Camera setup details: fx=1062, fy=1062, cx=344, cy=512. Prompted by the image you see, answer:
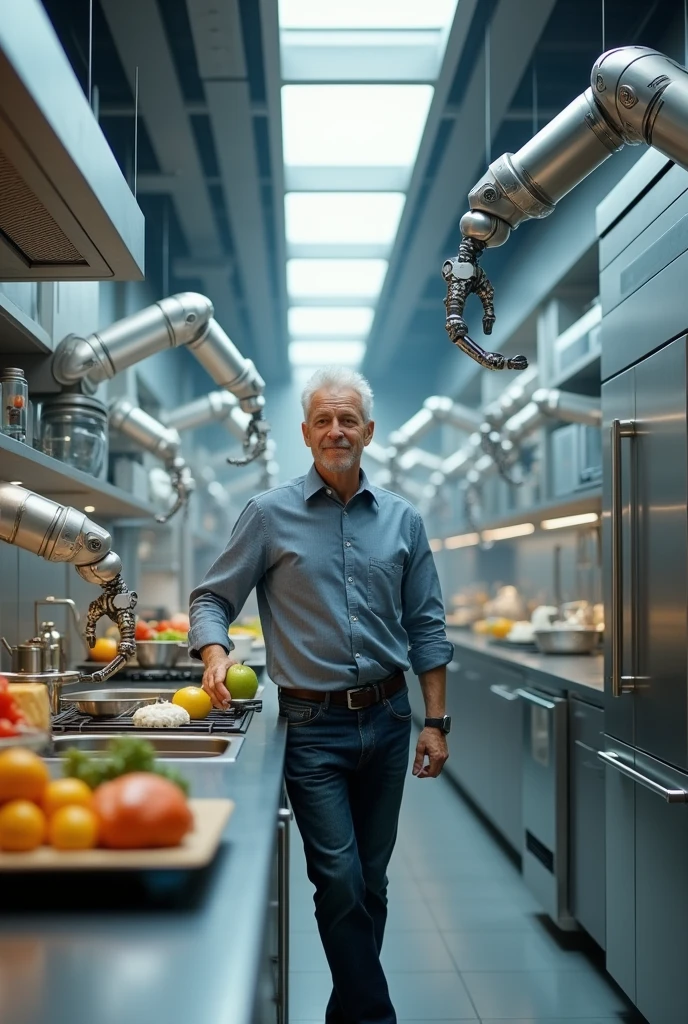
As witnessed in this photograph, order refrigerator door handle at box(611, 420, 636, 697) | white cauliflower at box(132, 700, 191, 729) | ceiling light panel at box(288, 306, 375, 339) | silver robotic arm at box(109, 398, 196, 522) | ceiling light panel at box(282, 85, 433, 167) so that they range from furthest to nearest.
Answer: ceiling light panel at box(288, 306, 375, 339) < silver robotic arm at box(109, 398, 196, 522) < ceiling light panel at box(282, 85, 433, 167) < refrigerator door handle at box(611, 420, 636, 697) < white cauliflower at box(132, 700, 191, 729)

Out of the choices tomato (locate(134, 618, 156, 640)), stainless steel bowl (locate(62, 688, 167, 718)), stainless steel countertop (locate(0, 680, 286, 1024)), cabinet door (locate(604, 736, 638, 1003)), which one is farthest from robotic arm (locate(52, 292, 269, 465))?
stainless steel countertop (locate(0, 680, 286, 1024))

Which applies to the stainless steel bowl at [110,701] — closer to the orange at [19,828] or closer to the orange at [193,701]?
the orange at [193,701]

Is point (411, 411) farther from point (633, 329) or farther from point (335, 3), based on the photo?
point (633, 329)

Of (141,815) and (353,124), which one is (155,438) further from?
(141,815)

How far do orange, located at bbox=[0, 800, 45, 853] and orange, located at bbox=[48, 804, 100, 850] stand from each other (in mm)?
20


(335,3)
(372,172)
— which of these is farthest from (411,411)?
(335,3)

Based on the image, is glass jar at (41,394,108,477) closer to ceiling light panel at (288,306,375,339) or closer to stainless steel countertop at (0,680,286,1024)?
Result: stainless steel countertop at (0,680,286,1024)

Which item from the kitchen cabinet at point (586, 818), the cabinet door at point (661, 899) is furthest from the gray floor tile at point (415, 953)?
the cabinet door at point (661, 899)

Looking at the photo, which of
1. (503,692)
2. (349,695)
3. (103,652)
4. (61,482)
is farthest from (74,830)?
(503,692)

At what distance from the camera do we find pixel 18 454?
256cm

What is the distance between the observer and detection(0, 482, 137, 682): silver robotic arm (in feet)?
8.14

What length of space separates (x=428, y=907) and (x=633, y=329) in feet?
7.63

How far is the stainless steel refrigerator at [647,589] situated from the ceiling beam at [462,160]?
1195 millimetres

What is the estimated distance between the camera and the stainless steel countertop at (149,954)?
90cm
